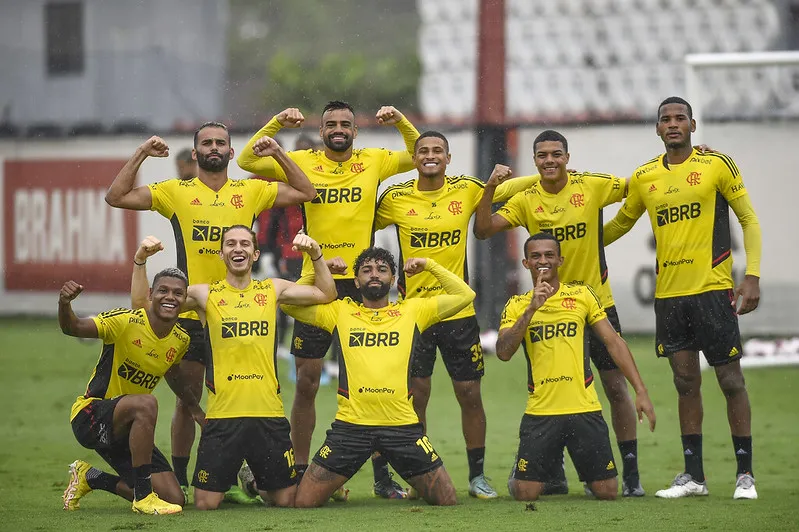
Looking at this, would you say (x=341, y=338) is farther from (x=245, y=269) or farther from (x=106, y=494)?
(x=106, y=494)

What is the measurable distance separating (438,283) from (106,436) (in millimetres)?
2099

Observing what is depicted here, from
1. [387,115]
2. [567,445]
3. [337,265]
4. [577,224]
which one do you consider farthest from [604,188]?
[337,265]

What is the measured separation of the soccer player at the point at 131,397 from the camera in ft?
22.9

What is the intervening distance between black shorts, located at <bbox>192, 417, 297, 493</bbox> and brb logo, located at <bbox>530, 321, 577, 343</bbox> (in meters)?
1.53

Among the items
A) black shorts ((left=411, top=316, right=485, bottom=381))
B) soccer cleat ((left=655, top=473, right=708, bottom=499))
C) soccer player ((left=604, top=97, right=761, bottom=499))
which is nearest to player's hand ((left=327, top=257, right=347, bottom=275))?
black shorts ((left=411, top=316, right=485, bottom=381))

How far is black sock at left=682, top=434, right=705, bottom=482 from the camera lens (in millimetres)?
7512

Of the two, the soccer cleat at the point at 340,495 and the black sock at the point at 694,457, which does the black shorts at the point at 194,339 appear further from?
the black sock at the point at 694,457

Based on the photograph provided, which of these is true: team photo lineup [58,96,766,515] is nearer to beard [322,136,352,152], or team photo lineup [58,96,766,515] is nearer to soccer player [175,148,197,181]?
beard [322,136,352,152]

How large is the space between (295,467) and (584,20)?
12.2 m

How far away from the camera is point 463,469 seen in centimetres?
867

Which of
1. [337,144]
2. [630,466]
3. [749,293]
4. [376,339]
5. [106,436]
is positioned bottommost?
[630,466]

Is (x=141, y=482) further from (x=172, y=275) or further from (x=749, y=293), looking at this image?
(x=749, y=293)

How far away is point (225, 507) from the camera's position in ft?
23.8

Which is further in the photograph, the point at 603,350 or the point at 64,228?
the point at 64,228
